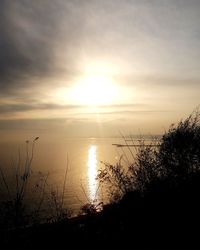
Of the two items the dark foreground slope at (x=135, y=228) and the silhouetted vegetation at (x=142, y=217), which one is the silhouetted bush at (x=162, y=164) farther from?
the dark foreground slope at (x=135, y=228)

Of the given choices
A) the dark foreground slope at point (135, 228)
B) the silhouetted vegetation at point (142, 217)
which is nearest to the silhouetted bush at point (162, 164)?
the silhouetted vegetation at point (142, 217)

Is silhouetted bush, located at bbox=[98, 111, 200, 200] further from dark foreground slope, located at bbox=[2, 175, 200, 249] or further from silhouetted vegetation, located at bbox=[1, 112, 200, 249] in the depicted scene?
dark foreground slope, located at bbox=[2, 175, 200, 249]

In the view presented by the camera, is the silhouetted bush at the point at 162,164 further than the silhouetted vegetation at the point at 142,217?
Yes

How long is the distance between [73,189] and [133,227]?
89.8 m

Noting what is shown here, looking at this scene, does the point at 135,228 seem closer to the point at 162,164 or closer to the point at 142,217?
the point at 142,217

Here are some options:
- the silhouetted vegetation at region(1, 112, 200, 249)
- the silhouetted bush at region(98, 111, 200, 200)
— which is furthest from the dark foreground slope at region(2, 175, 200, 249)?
the silhouetted bush at region(98, 111, 200, 200)

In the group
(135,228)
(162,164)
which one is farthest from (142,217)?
(162,164)

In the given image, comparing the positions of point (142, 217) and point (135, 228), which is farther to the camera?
point (142, 217)

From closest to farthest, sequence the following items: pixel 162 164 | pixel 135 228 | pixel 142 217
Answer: pixel 135 228 → pixel 142 217 → pixel 162 164

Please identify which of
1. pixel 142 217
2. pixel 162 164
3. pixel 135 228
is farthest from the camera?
pixel 162 164

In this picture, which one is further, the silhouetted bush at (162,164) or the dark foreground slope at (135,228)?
the silhouetted bush at (162,164)

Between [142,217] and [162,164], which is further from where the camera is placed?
[162,164]

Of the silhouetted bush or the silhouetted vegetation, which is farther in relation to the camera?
the silhouetted bush

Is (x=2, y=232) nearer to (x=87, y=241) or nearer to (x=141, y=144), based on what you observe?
(x=87, y=241)
